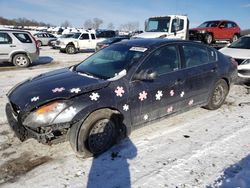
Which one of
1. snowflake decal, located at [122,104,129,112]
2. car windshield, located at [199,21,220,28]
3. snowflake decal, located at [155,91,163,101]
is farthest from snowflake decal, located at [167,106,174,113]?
car windshield, located at [199,21,220,28]

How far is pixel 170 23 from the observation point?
1417 centimetres

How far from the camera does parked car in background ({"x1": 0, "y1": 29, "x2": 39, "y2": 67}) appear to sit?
12734mm

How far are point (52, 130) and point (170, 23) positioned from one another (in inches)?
461

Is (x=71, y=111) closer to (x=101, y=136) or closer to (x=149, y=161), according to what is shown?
(x=101, y=136)

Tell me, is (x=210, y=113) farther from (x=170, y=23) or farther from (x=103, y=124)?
(x=170, y=23)

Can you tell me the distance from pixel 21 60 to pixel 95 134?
10354 mm

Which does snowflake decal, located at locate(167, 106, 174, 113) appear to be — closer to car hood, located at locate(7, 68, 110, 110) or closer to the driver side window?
the driver side window

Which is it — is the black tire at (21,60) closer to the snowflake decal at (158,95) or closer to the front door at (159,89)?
→ the front door at (159,89)

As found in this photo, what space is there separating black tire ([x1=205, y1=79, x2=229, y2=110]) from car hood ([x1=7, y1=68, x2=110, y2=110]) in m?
2.78

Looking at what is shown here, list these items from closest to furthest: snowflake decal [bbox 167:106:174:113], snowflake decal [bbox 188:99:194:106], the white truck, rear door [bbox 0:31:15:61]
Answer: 1. snowflake decal [bbox 167:106:174:113]
2. snowflake decal [bbox 188:99:194:106]
3. rear door [bbox 0:31:15:61]
4. the white truck

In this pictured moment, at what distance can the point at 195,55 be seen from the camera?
5457 millimetres

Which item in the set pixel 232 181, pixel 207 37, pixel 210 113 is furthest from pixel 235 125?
pixel 207 37

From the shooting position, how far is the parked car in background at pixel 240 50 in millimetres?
8560

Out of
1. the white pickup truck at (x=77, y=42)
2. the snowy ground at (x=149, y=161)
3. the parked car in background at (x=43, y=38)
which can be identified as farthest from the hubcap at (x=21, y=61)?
the parked car in background at (x=43, y=38)
